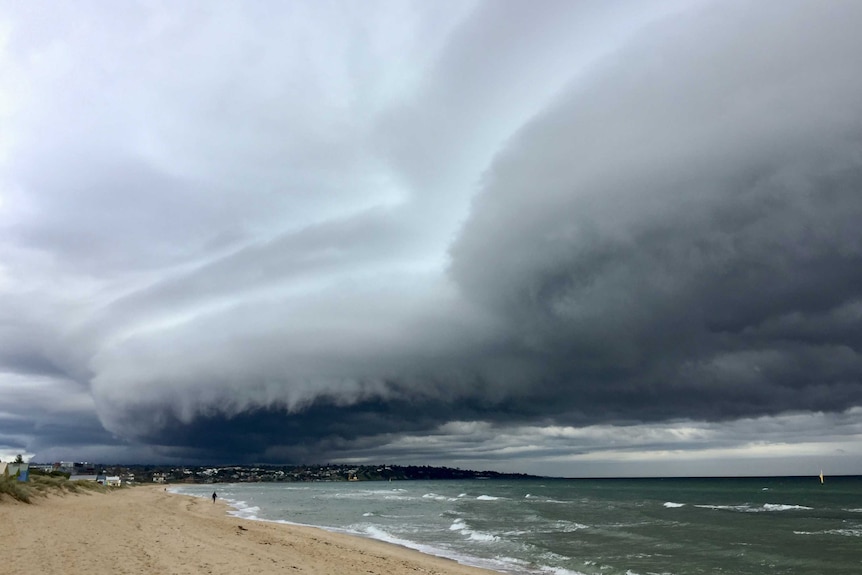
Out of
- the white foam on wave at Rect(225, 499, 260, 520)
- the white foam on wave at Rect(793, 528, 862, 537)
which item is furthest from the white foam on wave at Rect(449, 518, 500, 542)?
the white foam on wave at Rect(793, 528, 862, 537)

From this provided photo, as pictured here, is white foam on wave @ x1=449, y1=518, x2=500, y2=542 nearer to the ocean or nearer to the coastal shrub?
the ocean

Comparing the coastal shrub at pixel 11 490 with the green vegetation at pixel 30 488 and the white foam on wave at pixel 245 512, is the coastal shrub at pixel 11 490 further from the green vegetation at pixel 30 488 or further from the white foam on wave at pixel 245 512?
the white foam on wave at pixel 245 512

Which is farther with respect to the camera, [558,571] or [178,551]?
[558,571]

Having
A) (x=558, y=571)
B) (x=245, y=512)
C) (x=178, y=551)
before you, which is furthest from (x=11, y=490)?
(x=558, y=571)

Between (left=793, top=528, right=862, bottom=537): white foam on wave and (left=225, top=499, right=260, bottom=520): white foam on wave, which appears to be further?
(left=225, top=499, right=260, bottom=520): white foam on wave

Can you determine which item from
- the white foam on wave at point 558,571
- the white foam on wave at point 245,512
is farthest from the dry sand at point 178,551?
the white foam on wave at point 245,512

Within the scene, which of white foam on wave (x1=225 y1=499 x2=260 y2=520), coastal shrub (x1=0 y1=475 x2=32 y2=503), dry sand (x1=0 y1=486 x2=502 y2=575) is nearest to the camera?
dry sand (x1=0 y1=486 x2=502 y2=575)

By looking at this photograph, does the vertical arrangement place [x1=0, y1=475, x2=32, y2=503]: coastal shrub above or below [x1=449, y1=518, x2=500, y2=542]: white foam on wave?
above

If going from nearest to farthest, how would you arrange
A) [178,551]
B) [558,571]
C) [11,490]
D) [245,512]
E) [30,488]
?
1. [178,551]
2. [558,571]
3. [11,490]
4. [30,488]
5. [245,512]

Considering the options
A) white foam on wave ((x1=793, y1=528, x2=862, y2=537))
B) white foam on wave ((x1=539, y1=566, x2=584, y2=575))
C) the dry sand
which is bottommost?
white foam on wave ((x1=793, y1=528, x2=862, y2=537))

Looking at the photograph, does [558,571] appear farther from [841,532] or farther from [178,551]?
[841,532]
